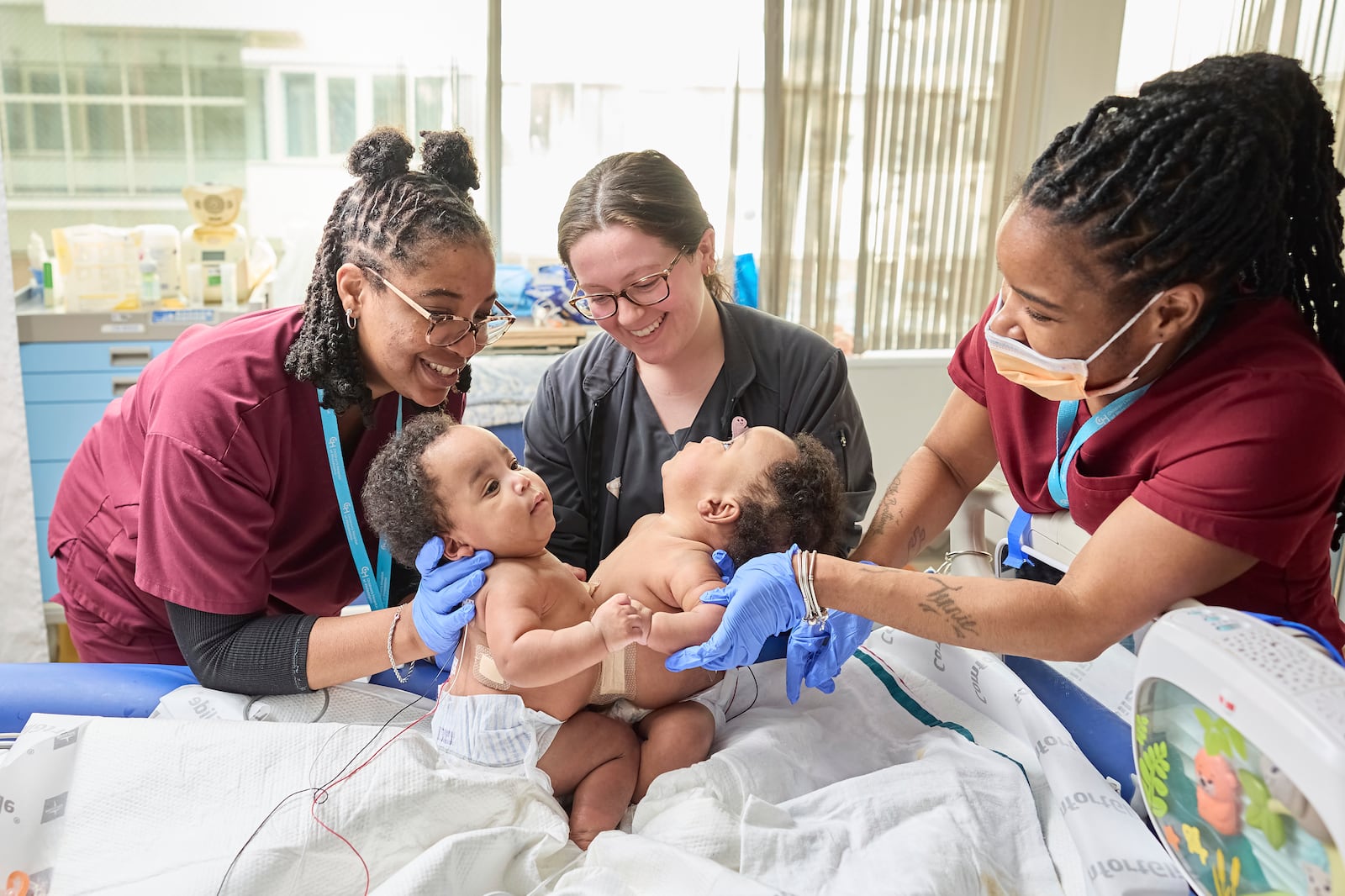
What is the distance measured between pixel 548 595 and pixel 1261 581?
984mm

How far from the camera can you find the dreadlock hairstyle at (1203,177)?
3.83 feet

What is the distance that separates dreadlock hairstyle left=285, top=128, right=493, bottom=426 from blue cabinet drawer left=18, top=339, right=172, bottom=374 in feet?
7.04

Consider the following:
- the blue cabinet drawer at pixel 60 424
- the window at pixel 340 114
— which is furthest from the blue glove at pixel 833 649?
the window at pixel 340 114

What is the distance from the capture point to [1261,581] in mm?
1261

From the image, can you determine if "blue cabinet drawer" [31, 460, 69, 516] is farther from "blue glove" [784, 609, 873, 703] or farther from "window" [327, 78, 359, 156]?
"blue glove" [784, 609, 873, 703]

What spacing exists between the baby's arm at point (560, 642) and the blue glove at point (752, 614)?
0.10 metres

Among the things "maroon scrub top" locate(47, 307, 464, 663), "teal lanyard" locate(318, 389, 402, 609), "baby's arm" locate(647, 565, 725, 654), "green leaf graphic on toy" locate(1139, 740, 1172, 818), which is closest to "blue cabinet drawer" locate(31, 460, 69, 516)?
"maroon scrub top" locate(47, 307, 464, 663)

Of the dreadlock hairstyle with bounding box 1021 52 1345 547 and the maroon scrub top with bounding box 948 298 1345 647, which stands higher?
the dreadlock hairstyle with bounding box 1021 52 1345 547

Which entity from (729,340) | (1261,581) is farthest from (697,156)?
(1261,581)

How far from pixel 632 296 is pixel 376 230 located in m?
0.51

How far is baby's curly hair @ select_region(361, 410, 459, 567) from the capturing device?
5.11ft

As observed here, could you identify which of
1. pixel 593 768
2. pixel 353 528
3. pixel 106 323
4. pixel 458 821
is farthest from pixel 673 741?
pixel 106 323

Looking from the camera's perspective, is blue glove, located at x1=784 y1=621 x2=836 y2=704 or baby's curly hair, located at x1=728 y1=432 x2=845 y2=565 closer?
blue glove, located at x1=784 y1=621 x2=836 y2=704

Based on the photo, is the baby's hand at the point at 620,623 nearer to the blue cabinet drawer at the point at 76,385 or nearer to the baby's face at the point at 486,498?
the baby's face at the point at 486,498
